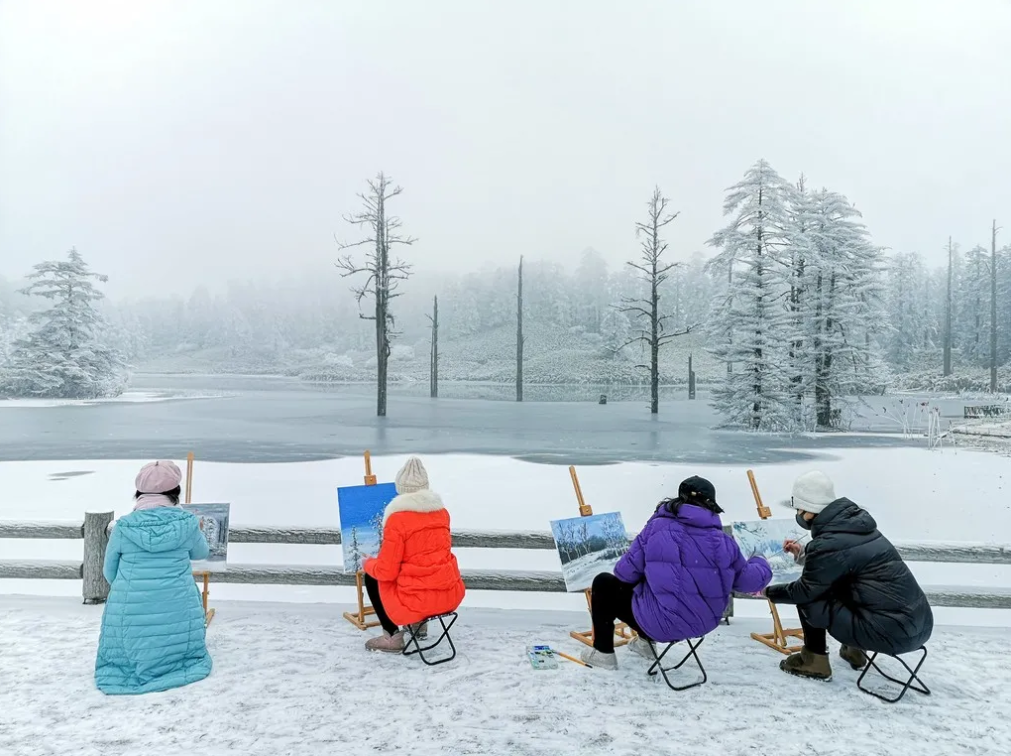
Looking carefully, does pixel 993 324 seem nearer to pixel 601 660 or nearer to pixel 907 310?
pixel 907 310

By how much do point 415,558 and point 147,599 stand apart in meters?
1.20

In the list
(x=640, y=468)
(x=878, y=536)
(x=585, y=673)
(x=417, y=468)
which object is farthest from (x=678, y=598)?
(x=640, y=468)

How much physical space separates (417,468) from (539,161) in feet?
20.7

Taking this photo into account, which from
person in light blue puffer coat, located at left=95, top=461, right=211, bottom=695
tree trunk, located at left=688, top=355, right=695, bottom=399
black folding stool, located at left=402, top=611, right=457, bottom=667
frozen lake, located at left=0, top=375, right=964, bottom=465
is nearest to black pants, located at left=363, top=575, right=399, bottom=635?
black folding stool, located at left=402, top=611, right=457, bottom=667

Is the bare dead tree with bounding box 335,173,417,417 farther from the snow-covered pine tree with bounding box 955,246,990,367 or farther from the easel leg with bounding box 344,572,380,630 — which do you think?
the snow-covered pine tree with bounding box 955,246,990,367

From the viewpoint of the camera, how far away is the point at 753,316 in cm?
934

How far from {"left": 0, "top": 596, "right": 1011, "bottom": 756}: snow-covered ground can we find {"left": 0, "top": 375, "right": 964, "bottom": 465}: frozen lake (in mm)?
3791

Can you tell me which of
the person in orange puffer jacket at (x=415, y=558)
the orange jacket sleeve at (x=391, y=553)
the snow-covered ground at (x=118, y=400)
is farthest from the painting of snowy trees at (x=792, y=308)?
the snow-covered ground at (x=118, y=400)

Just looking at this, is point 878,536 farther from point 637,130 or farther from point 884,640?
point 637,130

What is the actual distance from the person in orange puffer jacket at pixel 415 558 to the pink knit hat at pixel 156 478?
1.04m

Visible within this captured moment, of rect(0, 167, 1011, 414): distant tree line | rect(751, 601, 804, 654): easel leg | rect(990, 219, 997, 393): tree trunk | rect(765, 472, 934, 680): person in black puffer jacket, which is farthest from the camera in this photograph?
rect(990, 219, 997, 393): tree trunk

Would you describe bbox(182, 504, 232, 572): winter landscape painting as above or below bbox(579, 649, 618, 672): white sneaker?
above

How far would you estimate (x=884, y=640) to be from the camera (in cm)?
281

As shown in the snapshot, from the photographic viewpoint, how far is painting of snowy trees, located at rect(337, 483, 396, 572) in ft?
13.0
